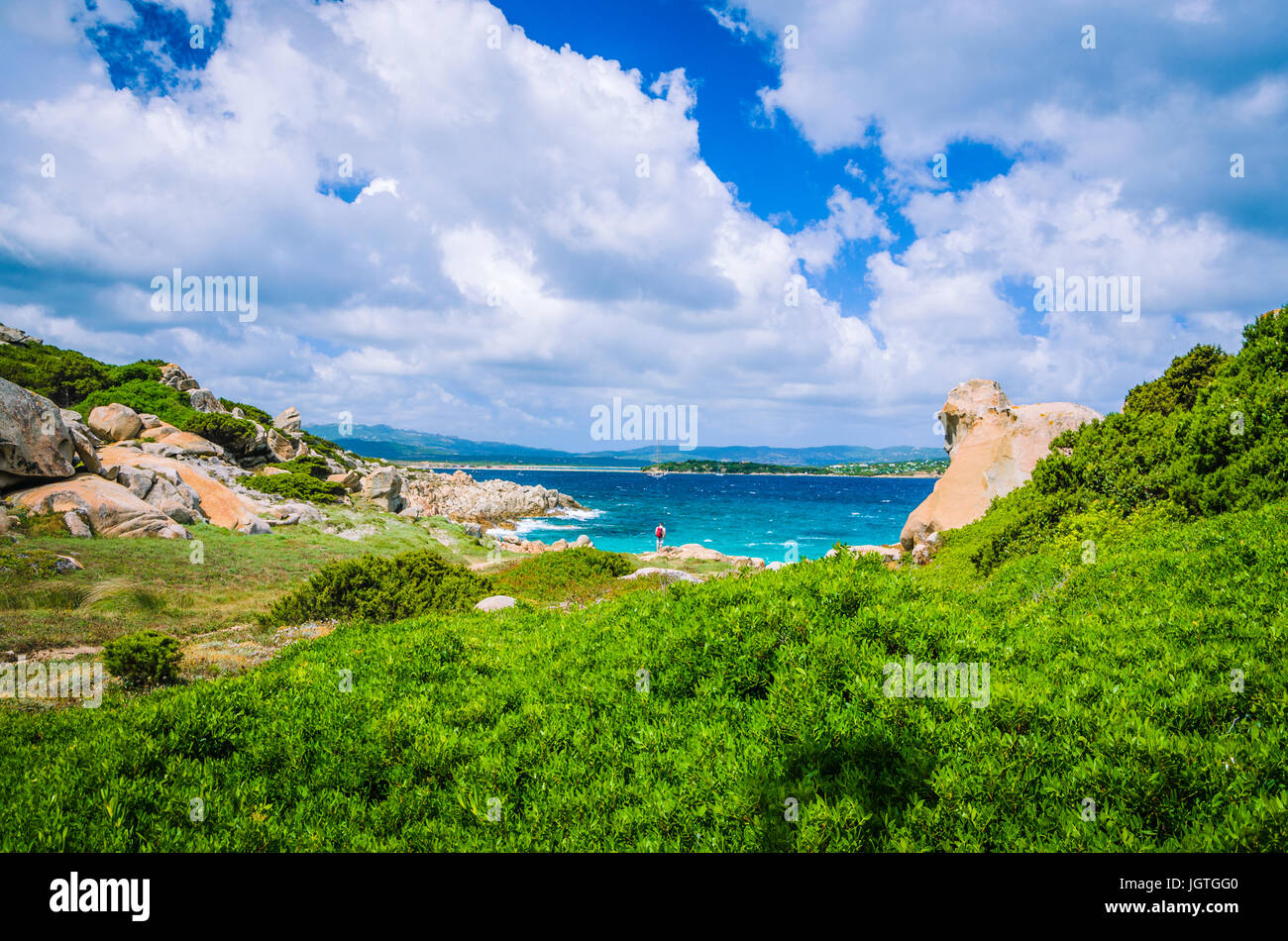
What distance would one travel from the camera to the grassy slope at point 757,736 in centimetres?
375

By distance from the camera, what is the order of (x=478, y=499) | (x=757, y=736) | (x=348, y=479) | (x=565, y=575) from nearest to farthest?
(x=757, y=736) → (x=565, y=575) → (x=348, y=479) → (x=478, y=499)

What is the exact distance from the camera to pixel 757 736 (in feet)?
16.1

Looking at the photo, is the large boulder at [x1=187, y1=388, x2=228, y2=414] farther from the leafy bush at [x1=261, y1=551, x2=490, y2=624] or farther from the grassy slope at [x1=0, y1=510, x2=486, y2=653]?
the leafy bush at [x1=261, y1=551, x2=490, y2=624]

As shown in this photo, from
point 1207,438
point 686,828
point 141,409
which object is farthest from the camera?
point 141,409

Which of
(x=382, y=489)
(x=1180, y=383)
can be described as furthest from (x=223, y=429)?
(x=1180, y=383)

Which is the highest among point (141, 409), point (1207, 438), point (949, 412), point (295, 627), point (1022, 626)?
point (141, 409)

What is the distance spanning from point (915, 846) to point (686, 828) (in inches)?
59.3

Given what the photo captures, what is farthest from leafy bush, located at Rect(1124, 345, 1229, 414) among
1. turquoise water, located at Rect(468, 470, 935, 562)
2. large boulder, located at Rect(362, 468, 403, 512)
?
large boulder, located at Rect(362, 468, 403, 512)

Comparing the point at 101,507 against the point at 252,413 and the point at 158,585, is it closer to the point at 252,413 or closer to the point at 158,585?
the point at 158,585

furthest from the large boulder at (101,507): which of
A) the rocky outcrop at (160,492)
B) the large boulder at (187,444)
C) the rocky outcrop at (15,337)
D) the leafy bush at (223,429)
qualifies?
the rocky outcrop at (15,337)

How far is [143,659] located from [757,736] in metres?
11.8
